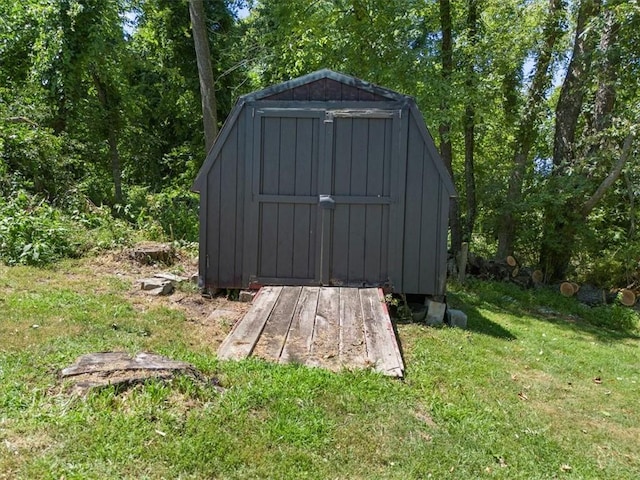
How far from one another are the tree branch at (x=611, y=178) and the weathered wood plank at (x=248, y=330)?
25.0ft

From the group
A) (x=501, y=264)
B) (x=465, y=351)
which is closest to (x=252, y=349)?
(x=465, y=351)

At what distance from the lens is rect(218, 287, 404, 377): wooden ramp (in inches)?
148

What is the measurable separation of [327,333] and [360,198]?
2.22 meters

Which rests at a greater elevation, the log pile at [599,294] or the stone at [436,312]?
the stone at [436,312]

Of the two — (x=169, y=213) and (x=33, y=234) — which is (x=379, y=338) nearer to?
(x=33, y=234)

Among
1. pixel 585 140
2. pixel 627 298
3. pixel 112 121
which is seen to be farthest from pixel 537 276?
pixel 112 121

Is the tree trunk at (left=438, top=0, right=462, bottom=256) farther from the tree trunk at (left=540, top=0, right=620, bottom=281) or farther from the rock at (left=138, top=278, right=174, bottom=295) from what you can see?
the rock at (left=138, top=278, right=174, bottom=295)

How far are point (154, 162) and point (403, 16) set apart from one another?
9211 millimetres

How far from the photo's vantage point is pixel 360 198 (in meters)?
6.11

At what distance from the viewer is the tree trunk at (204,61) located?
10359 millimetres

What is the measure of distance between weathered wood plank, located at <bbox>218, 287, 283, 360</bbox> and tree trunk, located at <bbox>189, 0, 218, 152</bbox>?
6.27 meters

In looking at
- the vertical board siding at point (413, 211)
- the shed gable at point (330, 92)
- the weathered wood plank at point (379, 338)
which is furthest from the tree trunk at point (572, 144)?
the weathered wood plank at point (379, 338)

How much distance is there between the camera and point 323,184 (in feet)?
20.1

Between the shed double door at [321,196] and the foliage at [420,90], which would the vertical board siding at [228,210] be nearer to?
the shed double door at [321,196]
